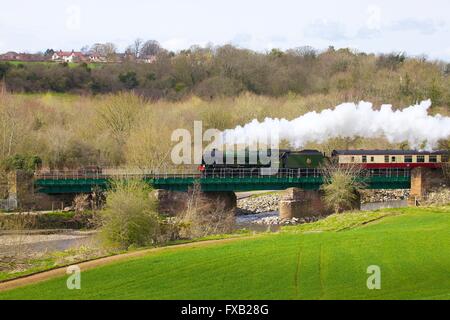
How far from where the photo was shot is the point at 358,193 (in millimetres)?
82500

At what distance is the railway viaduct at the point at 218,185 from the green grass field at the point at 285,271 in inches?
1160

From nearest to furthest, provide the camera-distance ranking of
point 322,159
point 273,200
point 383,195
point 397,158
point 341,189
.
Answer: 1. point 341,189
2. point 322,159
3. point 397,158
4. point 273,200
5. point 383,195

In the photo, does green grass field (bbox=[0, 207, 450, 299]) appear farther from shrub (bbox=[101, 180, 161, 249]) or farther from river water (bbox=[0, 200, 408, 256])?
river water (bbox=[0, 200, 408, 256])

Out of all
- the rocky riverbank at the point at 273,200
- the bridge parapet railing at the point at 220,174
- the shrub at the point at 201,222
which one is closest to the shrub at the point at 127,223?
the shrub at the point at 201,222

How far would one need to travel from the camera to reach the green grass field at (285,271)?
3669 cm

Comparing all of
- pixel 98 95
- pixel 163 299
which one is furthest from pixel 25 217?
pixel 98 95

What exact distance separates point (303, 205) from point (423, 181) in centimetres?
1290

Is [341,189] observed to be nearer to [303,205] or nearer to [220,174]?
[303,205]

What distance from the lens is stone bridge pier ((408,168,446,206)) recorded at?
8638cm

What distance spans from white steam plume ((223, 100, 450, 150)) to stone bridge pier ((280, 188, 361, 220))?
24.9ft

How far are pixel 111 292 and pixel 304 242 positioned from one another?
15369 millimetres

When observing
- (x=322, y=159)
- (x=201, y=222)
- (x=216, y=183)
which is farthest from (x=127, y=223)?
(x=322, y=159)

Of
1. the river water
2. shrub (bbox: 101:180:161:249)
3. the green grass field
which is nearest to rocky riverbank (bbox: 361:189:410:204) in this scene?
the river water

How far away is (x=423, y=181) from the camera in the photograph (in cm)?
8675
